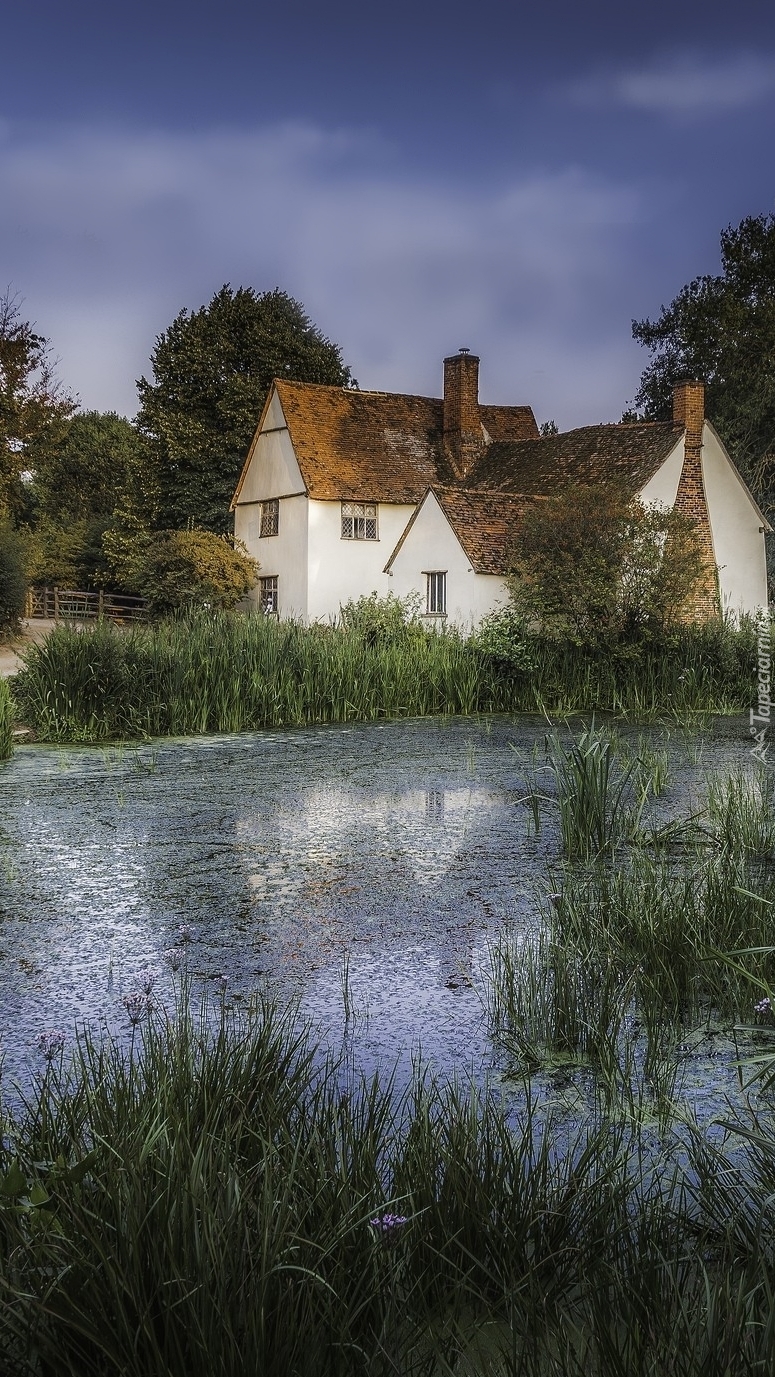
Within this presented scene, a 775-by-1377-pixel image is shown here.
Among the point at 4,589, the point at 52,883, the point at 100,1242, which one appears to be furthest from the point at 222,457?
the point at 100,1242

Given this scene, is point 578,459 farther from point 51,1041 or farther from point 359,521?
point 51,1041

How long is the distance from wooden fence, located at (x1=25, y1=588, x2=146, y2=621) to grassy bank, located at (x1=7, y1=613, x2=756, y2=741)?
2001 centimetres

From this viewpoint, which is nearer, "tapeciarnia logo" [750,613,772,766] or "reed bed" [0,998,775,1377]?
"reed bed" [0,998,775,1377]

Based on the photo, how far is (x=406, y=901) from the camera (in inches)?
279

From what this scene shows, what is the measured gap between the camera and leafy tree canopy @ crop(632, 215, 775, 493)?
4241cm

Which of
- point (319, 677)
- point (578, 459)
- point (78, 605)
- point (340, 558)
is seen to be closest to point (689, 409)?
point (578, 459)

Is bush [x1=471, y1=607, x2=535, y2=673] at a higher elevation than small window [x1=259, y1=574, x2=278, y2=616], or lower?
lower

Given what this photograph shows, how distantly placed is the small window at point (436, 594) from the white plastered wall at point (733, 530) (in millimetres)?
7553

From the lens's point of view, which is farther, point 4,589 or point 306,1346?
point 4,589

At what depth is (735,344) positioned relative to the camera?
42.9 meters

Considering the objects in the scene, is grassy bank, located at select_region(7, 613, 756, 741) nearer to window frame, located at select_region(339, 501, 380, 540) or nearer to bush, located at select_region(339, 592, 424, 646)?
bush, located at select_region(339, 592, 424, 646)

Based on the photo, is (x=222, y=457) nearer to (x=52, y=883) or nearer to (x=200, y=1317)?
(x=52, y=883)

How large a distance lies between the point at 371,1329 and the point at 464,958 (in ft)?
10.9

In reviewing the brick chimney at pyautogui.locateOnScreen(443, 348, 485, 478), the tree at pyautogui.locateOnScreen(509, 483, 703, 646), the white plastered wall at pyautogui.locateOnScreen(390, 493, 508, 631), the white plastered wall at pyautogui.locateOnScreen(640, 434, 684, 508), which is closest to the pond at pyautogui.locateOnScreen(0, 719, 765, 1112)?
the tree at pyautogui.locateOnScreen(509, 483, 703, 646)
